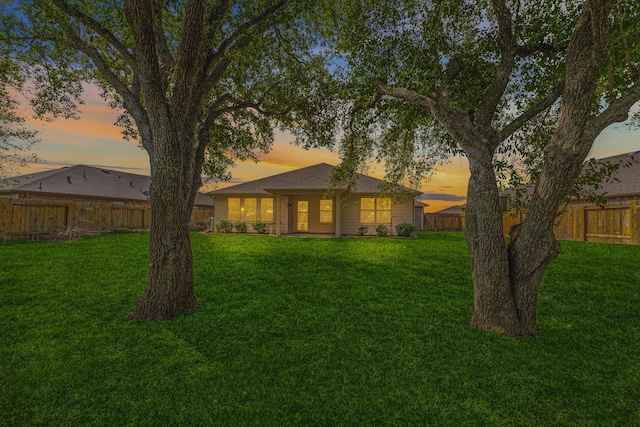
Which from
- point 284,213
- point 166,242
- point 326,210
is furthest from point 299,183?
point 166,242

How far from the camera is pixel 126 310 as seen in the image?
6.11 meters

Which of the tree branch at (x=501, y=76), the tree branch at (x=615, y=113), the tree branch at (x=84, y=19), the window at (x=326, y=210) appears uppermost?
the tree branch at (x=84, y=19)

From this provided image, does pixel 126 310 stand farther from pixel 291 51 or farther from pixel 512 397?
pixel 291 51

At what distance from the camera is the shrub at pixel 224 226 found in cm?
1994

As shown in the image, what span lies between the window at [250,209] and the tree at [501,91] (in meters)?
13.4

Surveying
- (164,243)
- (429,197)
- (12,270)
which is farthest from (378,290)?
(429,197)

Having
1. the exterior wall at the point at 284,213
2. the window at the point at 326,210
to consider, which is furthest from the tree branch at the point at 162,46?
the window at the point at 326,210

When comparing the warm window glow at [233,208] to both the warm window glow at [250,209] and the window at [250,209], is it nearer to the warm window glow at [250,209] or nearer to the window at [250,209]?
the window at [250,209]

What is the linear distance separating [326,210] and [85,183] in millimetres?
20162

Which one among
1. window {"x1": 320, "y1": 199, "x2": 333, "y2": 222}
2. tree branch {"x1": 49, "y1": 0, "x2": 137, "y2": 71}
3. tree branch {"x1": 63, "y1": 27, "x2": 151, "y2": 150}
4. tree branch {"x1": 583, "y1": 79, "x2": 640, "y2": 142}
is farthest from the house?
tree branch {"x1": 583, "y1": 79, "x2": 640, "y2": 142}

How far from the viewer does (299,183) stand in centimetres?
1917

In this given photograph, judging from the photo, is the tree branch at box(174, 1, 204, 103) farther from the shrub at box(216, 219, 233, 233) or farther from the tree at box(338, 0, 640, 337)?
the shrub at box(216, 219, 233, 233)

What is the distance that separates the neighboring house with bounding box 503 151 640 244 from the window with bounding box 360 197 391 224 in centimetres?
624

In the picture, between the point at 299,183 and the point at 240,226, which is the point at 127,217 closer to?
the point at 240,226
